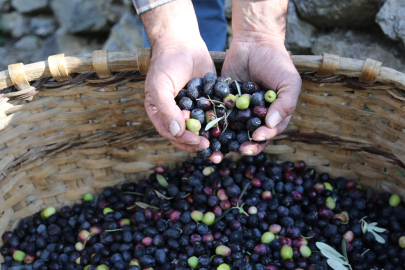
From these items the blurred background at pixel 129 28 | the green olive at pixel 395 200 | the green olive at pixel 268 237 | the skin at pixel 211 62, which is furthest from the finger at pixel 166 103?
the blurred background at pixel 129 28

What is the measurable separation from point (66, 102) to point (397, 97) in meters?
1.72

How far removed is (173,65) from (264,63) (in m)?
0.45

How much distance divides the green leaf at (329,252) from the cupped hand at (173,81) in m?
0.86

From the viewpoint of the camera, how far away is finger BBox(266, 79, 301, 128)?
1.46 m

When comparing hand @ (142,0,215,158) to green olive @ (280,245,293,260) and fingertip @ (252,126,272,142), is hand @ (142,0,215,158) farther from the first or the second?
green olive @ (280,245,293,260)

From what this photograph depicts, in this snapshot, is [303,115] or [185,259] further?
[303,115]

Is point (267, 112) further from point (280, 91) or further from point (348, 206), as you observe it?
point (348, 206)

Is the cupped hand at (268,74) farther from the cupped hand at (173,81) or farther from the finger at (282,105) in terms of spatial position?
the cupped hand at (173,81)

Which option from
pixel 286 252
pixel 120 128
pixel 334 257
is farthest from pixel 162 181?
pixel 334 257

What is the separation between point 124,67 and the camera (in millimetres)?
1810

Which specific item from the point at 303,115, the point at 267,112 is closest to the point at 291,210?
the point at 303,115

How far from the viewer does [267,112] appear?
1.49 meters

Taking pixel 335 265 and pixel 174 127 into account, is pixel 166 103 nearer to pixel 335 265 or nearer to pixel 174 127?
pixel 174 127

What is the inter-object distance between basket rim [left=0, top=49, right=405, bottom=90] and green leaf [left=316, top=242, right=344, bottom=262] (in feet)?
2.88
